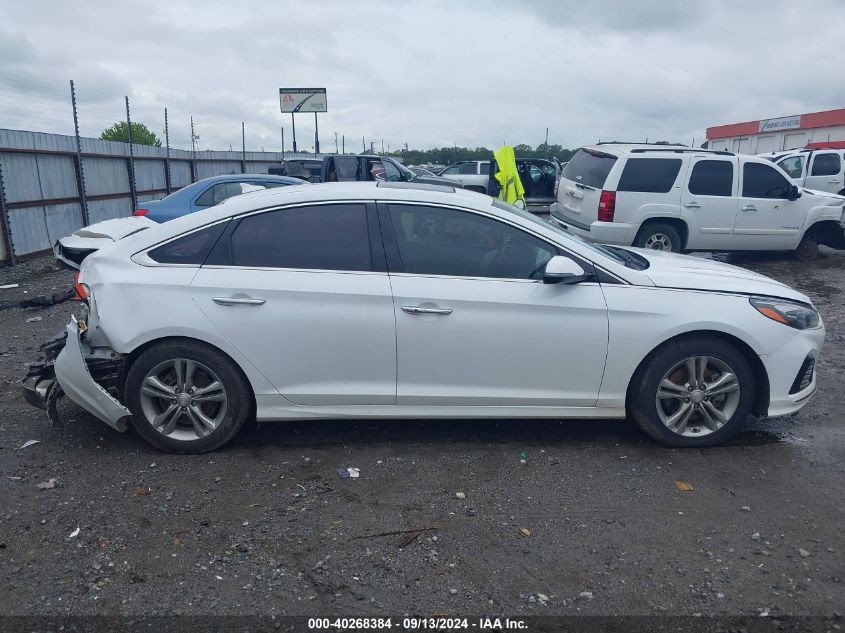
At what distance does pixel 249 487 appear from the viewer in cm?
368

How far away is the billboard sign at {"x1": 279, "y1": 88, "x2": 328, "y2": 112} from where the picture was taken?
147ft

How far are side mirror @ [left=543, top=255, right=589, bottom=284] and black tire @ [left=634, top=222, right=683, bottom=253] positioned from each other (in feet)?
22.2

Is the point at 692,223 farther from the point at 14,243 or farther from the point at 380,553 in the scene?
the point at 14,243

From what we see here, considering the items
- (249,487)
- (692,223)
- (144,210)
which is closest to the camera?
(249,487)

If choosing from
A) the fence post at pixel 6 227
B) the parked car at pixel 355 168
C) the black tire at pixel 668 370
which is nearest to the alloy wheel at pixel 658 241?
the black tire at pixel 668 370

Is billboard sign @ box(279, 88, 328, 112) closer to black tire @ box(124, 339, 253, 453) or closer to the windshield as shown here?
the windshield

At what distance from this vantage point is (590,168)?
10.5 metres

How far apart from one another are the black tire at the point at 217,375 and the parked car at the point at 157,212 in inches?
131

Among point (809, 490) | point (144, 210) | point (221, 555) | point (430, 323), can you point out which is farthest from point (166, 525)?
point (144, 210)

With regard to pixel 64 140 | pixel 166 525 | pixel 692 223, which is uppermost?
pixel 64 140

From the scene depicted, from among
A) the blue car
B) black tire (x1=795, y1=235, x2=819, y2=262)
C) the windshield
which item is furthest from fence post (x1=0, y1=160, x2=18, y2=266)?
black tire (x1=795, y1=235, x2=819, y2=262)

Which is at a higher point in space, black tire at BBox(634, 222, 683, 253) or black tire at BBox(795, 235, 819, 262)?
black tire at BBox(634, 222, 683, 253)

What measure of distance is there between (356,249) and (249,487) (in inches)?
60.7

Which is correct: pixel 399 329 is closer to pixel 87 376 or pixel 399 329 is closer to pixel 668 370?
pixel 668 370
